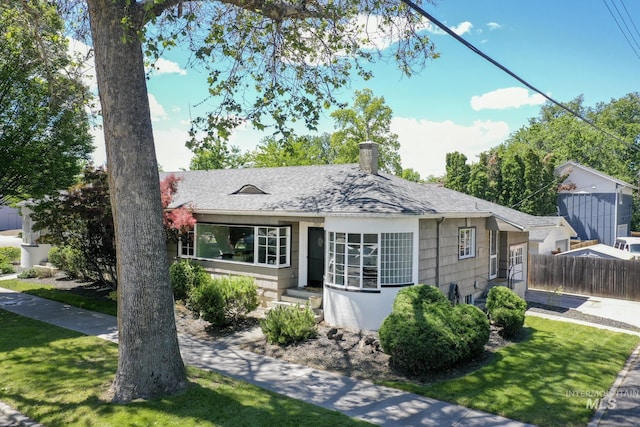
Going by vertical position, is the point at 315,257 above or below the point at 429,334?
above

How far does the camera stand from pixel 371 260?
1120 centimetres

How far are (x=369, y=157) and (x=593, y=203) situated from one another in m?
28.1

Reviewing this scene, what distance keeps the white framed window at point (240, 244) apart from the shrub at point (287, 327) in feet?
9.64

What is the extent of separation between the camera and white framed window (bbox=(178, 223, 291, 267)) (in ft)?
43.6

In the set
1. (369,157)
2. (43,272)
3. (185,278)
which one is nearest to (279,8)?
(369,157)

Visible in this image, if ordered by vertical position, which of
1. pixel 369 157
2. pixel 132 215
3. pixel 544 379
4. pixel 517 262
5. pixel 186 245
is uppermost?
pixel 369 157

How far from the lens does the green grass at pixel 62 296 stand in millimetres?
13808

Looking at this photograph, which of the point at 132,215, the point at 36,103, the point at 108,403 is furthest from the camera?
the point at 36,103

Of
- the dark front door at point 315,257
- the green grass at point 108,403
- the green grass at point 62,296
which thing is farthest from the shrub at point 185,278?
the green grass at point 108,403

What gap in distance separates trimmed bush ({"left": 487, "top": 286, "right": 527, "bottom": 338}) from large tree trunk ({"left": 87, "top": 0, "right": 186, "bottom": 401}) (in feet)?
26.3

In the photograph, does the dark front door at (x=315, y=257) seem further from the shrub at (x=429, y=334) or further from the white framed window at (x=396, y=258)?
the shrub at (x=429, y=334)

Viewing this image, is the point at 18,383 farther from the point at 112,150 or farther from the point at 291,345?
the point at 291,345

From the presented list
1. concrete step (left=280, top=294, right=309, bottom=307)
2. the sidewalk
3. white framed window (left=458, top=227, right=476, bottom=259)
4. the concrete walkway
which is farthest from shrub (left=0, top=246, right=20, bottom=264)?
the concrete walkway

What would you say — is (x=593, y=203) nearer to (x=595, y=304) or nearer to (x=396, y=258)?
(x=595, y=304)
